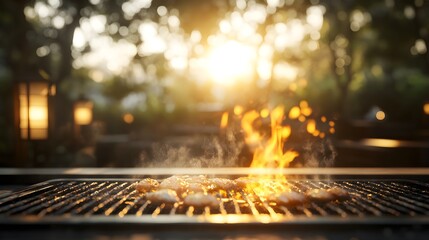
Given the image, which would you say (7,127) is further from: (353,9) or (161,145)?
(353,9)

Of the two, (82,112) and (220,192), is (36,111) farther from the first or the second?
(220,192)

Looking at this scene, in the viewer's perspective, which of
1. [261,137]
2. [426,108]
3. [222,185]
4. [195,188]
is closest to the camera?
[195,188]

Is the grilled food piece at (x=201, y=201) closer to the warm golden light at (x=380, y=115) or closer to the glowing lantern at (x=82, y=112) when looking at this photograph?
the glowing lantern at (x=82, y=112)

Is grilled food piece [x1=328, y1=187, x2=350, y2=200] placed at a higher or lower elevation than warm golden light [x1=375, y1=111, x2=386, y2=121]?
lower

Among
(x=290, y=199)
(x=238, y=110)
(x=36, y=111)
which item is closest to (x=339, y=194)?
(x=290, y=199)

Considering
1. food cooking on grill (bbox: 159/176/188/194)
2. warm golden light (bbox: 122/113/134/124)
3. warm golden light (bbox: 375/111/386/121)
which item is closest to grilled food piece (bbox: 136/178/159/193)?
food cooking on grill (bbox: 159/176/188/194)

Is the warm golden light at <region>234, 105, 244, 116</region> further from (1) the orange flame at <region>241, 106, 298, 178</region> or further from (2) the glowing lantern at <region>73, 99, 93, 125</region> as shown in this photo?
(2) the glowing lantern at <region>73, 99, 93, 125</region>

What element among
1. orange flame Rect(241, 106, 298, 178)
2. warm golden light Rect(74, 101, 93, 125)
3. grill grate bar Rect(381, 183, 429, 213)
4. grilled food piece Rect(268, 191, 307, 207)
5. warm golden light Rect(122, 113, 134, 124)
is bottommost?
grill grate bar Rect(381, 183, 429, 213)
